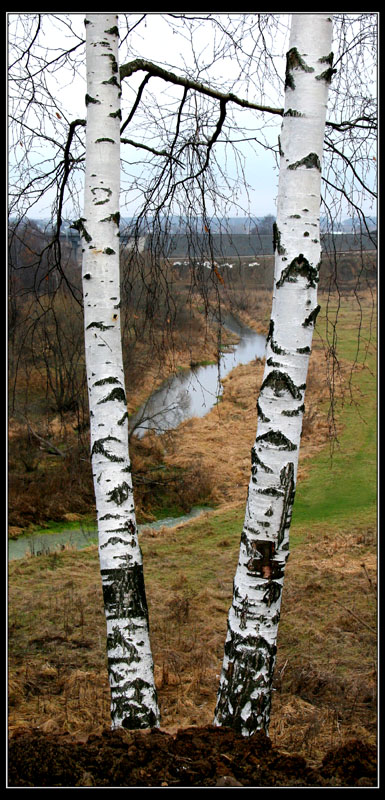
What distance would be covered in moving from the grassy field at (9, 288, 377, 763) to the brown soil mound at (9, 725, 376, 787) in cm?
67

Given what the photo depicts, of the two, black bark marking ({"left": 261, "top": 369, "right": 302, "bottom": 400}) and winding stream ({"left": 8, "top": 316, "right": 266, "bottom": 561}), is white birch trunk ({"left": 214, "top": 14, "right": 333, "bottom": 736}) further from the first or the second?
winding stream ({"left": 8, "top": 316, "right": 266, "bottom": 561})

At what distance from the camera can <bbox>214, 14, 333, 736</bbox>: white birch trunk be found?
210 cm

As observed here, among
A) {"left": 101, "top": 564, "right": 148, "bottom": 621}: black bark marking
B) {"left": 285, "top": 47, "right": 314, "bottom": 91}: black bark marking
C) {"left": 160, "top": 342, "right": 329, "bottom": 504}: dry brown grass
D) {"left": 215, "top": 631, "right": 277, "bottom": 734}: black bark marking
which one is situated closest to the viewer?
{"left": 285, "top": 47, "right": 314, "bottom": 91}: black bark marking

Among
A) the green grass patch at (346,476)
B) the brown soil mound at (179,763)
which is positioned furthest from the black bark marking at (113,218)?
the green grass patch at (346,476)

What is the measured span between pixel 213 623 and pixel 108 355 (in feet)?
11.6

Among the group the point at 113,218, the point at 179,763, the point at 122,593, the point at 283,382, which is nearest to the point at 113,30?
the point at 113,218

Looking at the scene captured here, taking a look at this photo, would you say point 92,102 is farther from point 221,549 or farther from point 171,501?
point 171,501

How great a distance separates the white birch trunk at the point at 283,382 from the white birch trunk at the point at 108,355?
0.44 meters

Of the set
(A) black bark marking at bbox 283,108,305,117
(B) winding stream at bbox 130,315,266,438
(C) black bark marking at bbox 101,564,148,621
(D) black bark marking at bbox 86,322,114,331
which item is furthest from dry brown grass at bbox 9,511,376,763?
(B) winding stream at bbox 130,315,266,438

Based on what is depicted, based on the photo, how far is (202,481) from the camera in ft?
34.4

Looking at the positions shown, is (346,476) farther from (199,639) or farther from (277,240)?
(277,240)

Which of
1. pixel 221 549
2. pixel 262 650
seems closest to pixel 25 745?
pixel 262 650

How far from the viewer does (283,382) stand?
214 centimetres

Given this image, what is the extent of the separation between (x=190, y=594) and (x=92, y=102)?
4.72m
